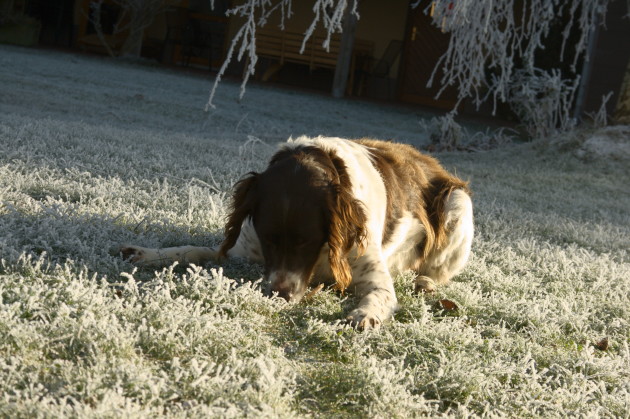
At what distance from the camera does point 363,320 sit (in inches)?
119

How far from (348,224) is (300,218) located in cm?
23

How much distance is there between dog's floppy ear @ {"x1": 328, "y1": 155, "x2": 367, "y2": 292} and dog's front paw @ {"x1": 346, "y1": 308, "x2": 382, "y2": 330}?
0.20 m

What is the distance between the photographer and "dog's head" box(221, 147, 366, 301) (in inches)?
122

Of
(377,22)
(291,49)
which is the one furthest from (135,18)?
(377,22)

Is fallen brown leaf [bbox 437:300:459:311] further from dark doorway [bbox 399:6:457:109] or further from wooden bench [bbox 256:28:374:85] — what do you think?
dark doorway [bbox 399:6:457:109]

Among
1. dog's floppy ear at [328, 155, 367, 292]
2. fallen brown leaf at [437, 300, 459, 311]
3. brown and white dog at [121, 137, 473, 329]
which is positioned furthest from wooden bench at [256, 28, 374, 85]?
dog's floppy ear at [328, 155, 367, 292]

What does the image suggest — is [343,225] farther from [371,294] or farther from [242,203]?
[242,203]

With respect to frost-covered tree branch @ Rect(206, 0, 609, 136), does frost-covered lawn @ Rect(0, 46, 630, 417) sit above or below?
below

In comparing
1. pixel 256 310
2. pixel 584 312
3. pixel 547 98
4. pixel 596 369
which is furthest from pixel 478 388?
pixel 547 98

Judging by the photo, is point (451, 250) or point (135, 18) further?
point (135, 18)

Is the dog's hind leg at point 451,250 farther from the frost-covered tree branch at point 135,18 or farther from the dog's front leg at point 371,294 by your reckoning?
the frost-covered tree branch at point 135,18

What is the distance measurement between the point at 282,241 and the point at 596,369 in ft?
4.54

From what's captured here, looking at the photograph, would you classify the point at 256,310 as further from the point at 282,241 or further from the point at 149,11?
the point at 149,11

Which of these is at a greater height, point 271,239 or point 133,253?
point 271,239
